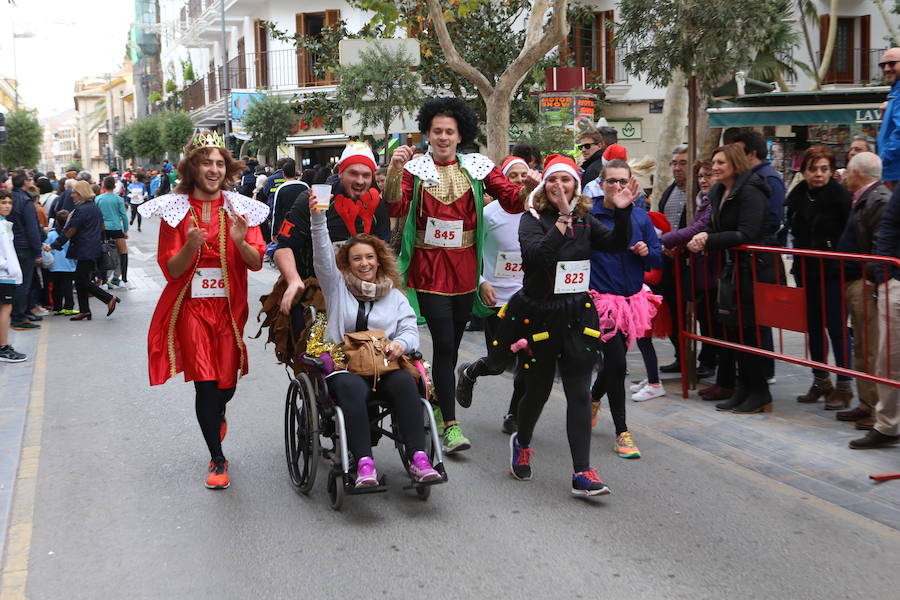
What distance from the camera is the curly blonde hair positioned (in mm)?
5434

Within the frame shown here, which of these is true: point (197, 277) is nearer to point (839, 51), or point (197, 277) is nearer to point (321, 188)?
point (321, 188)

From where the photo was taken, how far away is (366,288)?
538 centimetres

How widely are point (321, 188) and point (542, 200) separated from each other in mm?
1221

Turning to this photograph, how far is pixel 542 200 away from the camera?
5488 millimetres

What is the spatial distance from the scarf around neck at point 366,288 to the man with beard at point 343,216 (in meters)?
0.30

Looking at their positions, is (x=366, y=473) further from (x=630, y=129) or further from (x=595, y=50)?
(x=595, y=50)

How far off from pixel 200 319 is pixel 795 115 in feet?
42.7

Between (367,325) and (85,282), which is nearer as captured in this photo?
(367,325)

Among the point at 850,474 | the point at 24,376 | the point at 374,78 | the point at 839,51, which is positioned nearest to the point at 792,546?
the point at 850,474

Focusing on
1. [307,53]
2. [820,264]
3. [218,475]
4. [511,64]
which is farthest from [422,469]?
[307,53]

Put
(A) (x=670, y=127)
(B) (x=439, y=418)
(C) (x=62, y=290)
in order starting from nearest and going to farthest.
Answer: (B) (x=439, y=418) < (C) (x=62, y=290) < (A) (x=670, y=127)

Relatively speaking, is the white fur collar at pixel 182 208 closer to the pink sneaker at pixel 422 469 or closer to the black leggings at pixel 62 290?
the pink sneaker at pixel 422 469

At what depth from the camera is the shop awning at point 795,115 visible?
15.9 m

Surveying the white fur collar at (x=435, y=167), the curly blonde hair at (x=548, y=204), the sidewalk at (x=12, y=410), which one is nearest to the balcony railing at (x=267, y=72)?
the sidewalk at (x=12, y=410)
